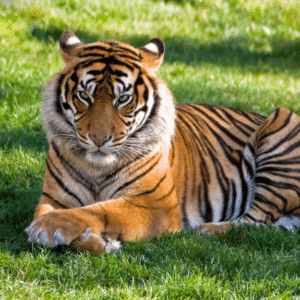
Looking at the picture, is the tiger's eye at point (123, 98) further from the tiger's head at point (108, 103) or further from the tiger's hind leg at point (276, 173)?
the tiger's hind leg at point (276, 173)

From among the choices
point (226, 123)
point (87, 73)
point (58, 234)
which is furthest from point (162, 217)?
point (226, 123)

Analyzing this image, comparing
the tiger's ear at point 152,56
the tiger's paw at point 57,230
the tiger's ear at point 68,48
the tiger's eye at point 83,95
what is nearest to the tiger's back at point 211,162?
the tiger's ear at point 152,56

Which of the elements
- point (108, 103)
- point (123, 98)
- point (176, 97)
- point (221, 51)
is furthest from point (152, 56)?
point (221, 51)

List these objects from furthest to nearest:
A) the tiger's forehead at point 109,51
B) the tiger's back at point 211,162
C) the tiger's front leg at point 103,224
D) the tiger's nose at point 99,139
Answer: the tiger's back at point 211,162 → the tiger's forehead at point 109,51 → the tiger's nose at point 99,139 → the tiger's front leg at point 103,224

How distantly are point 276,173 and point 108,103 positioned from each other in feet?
5.67

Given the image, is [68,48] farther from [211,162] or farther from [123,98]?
[211,162]

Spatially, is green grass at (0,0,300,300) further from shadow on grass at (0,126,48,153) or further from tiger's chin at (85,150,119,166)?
tiger's chin at (85,150,119,166)

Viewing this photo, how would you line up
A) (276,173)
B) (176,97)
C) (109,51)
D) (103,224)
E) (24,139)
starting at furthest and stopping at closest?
(176,97) → (24,139) → (276,173) → (109,51) → (103,224)

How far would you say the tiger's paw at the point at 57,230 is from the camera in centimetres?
289

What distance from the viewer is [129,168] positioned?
137 inches

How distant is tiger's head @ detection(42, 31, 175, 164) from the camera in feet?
10.6

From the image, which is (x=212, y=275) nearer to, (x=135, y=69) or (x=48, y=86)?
(x=135, y=69)

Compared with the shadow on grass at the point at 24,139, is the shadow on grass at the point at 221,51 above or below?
above

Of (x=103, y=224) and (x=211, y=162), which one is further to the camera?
(x=211, y=162)
